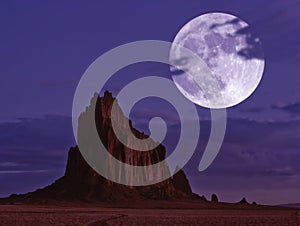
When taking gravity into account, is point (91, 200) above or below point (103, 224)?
above

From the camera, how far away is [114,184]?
614ft

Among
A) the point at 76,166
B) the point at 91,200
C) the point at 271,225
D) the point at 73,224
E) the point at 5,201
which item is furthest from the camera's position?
the point at 76,166

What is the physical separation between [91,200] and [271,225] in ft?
357

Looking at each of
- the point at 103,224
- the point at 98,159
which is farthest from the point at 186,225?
the point at 98,159

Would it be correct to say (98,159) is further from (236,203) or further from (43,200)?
(236,203)

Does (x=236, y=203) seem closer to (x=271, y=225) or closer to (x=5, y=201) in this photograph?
(x=5, y=201)

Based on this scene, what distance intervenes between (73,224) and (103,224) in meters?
4.98

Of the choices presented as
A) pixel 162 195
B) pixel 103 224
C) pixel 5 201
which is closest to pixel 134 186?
pixel 162 195

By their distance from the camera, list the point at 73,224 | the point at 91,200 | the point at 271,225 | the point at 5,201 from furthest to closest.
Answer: the point at 5,201 < the point at 91,200 < the point at 271,225 < the point at 73,224

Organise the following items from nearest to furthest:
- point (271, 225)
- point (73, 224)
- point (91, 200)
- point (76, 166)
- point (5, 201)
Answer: point (73, 224)
point (271, 225)
point (91, 200)
point (5, 201)
point (76, 166)

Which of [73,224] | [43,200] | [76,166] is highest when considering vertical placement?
[76,166]

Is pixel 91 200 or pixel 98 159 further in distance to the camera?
pixel 98 159

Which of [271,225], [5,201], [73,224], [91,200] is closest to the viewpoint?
[73,224]

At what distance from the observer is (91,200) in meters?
172
